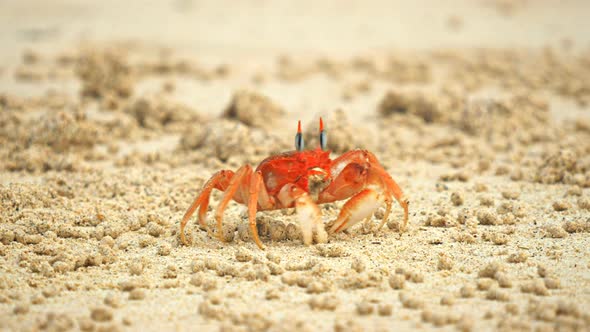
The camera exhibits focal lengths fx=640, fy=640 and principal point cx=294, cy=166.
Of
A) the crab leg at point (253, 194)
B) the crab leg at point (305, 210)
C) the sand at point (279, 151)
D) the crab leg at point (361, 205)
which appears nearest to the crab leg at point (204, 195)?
the sand at point (279, 151)

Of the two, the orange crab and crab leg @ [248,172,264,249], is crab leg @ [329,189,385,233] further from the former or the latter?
crab leg @ [248,172,264,249]

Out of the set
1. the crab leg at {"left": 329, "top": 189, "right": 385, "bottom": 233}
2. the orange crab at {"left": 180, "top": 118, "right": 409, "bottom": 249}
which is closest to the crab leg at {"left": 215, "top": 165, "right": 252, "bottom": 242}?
the orange crab at {"left": 180, "top": 118, "right": 409, "bottom": 249}

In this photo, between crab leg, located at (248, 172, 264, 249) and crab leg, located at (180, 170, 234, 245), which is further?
crab leg, located at (180, 170, 234, 245)

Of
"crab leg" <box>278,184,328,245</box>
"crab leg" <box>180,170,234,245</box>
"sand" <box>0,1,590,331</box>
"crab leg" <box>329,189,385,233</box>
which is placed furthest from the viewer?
"crab leg" <box>180,170,234,245</box>

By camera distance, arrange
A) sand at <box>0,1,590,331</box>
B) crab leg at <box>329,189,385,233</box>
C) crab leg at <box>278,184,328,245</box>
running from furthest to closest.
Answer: crab leg at <box>329,189,385,233</box>
crab leg at <box>278,184,328,245</box>
sand at <box>0,1,590,331</box>

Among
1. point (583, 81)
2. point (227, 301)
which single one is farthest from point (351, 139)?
point (583, 81)

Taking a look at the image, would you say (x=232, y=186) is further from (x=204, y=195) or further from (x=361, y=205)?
(x=361, y=205)
